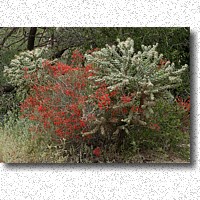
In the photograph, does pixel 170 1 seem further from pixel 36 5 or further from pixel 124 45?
pixel 36 5

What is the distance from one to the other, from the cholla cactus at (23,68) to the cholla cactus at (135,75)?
542 mm

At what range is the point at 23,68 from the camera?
589cm

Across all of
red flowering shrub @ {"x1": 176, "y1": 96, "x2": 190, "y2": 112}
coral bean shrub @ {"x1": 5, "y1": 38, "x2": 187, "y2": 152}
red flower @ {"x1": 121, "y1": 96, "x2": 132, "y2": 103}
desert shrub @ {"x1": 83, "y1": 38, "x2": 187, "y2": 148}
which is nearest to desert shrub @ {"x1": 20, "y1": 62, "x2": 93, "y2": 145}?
coral bean shrub @ {"x1": 5, "y1": 38, "x2": 187, "y2": 152}

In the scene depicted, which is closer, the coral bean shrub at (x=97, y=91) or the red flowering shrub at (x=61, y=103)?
the coral bean shrub at (x=97, y=91)

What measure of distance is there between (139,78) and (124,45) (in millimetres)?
377

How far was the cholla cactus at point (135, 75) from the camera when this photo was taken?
5.48 meters

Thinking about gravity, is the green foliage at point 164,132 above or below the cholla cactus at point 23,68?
below

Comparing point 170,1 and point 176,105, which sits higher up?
point 170,1

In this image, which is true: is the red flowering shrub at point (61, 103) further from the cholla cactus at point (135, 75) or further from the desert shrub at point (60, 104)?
the cholla cactus at point (135, 75)

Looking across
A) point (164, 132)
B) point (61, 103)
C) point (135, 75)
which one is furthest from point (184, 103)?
point (61, 103)

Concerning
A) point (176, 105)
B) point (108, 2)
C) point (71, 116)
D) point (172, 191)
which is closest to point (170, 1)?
point (108, 2)

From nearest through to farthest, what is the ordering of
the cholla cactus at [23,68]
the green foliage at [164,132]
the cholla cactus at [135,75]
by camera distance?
the cholla cactus at [135,75], the green foliage at [164,132], the cholla cactus at [23,68]

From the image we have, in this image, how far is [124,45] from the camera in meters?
5.65

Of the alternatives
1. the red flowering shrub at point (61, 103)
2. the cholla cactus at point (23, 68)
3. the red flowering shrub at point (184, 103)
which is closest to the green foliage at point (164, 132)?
the red flowering shrub at point (184, 103)
